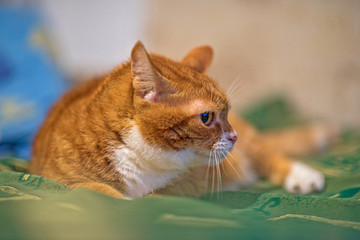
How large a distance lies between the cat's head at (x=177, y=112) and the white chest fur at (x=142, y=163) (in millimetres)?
24

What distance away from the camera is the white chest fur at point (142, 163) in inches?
43.8

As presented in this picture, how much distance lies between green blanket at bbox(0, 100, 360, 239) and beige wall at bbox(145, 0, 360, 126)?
168 cm

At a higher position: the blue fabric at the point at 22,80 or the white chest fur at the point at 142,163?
the blue fabric at the point at 22,80

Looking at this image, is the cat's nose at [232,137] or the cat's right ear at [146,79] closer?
the cat's right ear at [146,79]

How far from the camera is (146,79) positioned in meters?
1.08

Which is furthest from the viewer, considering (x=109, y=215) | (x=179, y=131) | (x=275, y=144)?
(x=275, y=144)

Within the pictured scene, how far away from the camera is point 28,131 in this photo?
6.74 ft

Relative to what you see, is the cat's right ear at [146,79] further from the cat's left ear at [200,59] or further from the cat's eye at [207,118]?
the cat's left ear at [200,59]

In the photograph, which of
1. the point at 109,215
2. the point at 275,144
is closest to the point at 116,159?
the point at 109,215

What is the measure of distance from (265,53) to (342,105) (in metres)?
0.82

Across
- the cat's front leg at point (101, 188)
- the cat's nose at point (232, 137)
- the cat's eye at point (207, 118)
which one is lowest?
the cat's front leg at point (101, 188)

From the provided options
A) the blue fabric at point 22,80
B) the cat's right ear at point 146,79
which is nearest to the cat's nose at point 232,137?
the cat's right ear at point 146,79

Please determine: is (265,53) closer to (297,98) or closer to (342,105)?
(297,98)

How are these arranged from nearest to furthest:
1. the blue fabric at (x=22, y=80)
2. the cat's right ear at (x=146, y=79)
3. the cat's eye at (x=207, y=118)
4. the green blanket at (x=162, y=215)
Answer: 1. the green blanket at (x=162, y=215)
2. the cat's right ear at (x=146, y=79)
3. the cat's eye at (x=207, y=118)
4. the blue fabric at (x=22, y=80)
